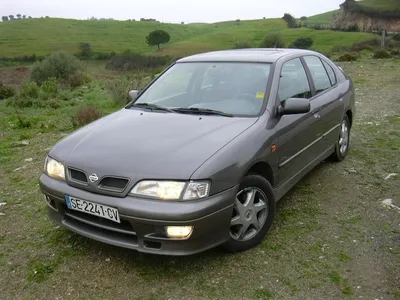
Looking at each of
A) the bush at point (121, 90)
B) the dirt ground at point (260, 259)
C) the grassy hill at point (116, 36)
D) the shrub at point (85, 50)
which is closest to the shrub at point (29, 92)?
the bush at point (121, 90)

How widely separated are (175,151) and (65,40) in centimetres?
9248

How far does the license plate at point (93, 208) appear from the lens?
2.79 metres

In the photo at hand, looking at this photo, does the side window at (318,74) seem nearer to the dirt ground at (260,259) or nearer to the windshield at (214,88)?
the windshield at (214,88)

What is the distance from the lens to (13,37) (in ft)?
291

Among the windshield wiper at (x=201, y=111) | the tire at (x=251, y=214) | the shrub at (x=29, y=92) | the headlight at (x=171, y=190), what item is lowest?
the shrub at (x=29, y=92)

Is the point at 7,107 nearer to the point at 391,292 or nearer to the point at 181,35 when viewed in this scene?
the point at 391,292

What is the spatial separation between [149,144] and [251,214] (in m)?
1.02

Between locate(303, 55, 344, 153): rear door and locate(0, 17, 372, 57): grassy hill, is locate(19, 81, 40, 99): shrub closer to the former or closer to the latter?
locate(303, 55, 344, 153): rear door

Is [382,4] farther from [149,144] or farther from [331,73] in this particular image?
[149,144]

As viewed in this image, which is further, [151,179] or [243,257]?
[243,257]

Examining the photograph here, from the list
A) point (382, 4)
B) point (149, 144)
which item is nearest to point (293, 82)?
point (149, 144)

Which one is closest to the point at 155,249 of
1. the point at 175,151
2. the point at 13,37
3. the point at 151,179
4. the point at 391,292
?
the point at 151,179

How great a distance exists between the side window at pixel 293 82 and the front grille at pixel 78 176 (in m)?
1.96

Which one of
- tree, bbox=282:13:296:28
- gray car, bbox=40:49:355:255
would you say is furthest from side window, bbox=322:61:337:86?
tree, bbox=282:13:296:28
